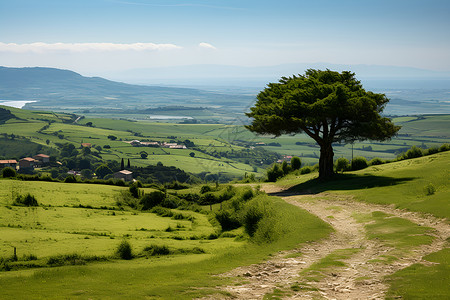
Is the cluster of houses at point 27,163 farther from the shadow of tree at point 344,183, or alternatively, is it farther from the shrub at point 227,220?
the shrub at point 227,220

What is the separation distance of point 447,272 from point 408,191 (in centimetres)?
1466

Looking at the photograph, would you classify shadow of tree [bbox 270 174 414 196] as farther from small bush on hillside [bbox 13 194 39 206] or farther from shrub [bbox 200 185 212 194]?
small bush on hillside [bbox 13 194 39 206]

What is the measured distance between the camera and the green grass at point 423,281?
10.3 metres

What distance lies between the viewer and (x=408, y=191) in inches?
1000

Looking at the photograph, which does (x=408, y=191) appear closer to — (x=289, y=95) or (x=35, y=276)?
(x=289, y=95)

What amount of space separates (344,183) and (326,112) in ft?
19.2

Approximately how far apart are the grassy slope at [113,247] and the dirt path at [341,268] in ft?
2.61

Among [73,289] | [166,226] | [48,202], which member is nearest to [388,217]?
[166,226]

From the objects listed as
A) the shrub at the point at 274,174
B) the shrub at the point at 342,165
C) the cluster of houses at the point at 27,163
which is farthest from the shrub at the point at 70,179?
the cluster of houses at the point at 27,163

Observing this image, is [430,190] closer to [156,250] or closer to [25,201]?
[156,250]

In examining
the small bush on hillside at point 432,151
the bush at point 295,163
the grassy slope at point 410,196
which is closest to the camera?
the grassy slope at point 410,196

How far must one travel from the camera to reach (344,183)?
32406 mm

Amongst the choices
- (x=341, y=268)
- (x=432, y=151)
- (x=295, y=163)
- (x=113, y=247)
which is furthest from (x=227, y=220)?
(x=432, y=151)

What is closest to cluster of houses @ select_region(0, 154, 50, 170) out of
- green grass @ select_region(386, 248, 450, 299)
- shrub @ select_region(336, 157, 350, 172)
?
shrub @ select_region(336, 157, 350, 172)
